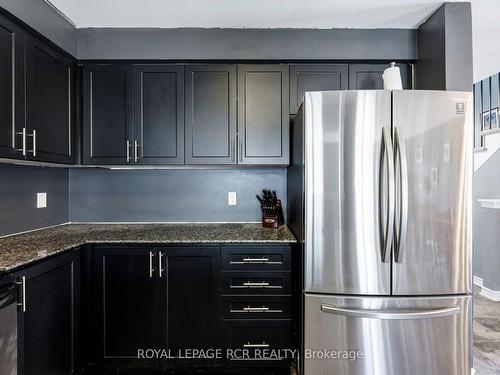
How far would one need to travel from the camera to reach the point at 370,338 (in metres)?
1.72

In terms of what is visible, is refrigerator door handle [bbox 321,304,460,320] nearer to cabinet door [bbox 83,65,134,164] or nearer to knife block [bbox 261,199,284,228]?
knife block [bbox 261,199,284,228]

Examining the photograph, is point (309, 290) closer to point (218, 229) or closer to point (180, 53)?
point (218, 229)

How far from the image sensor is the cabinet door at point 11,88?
A: 1.65 meters

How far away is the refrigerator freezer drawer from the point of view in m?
1.71

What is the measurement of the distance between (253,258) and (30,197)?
5.58 ft

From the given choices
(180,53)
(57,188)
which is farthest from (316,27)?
(57,188)

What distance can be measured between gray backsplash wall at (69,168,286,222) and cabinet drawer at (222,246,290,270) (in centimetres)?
70

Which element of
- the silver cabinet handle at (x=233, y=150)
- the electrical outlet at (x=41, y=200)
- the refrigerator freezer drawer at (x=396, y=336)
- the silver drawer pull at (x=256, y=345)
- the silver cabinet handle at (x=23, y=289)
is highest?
the silver cabinet handle at (x=233, y=150)

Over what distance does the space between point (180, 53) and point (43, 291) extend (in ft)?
5.91

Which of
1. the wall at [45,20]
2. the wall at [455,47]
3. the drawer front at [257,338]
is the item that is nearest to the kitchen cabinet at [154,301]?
the drawer front at [257,338]

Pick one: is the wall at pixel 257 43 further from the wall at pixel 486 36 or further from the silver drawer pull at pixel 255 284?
the silver drawer pull at pixel 255 284

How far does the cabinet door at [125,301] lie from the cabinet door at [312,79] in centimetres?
157

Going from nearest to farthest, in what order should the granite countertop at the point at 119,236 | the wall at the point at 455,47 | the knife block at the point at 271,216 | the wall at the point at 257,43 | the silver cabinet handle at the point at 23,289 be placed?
the silver cabinet handle at the point at 23,289 → the granite countertop at the point at 119,236 → the wall at the point at 455,47 → the wall at the point at 257,43 → the knife block at the point at 271,216

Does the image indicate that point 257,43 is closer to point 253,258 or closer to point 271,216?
point 271,216
